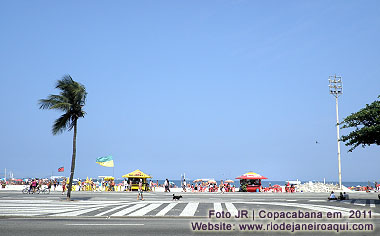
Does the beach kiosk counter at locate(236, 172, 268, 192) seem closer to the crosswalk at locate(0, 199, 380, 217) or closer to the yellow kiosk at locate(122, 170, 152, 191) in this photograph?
the yellow kiosk at locate(122, 170, 152, 191)

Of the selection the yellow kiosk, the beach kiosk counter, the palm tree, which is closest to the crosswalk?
the palm tree

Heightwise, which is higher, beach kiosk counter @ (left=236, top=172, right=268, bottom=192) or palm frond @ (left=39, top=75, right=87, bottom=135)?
palm frond @ (left=39, top=75, right=87, bottom=135)

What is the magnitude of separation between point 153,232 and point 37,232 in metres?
3.71

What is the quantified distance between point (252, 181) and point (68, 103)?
3298cm

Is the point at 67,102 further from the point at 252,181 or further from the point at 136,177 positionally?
the point at 252,181

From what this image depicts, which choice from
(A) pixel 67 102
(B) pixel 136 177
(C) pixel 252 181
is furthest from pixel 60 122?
(C) pixel 252 181

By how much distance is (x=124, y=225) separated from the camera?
43.1 feet

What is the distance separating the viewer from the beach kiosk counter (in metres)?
49.4

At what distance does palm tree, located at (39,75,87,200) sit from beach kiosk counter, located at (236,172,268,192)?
2915 centimetres

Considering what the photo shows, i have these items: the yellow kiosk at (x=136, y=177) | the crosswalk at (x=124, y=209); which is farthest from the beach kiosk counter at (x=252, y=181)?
the crosswalk at (x=124, y=209)

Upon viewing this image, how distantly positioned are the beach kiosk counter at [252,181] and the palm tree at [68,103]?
95.6 feet

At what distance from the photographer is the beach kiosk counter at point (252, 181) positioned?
49406 millimetres

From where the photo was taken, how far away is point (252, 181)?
51250 mm

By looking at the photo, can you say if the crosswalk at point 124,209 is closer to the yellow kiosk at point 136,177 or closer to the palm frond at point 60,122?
the palm frond at point 60,122
